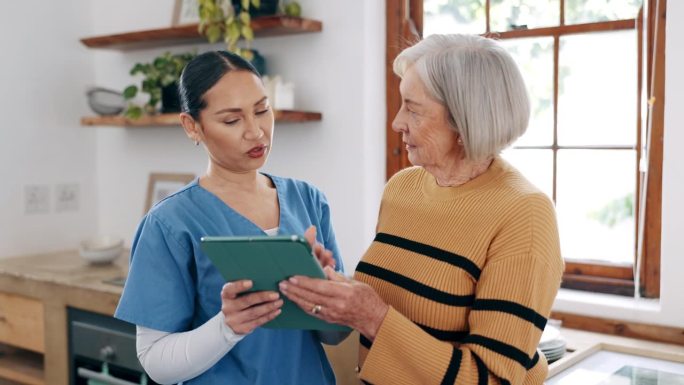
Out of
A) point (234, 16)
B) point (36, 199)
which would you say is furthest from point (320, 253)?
point (36, 199)

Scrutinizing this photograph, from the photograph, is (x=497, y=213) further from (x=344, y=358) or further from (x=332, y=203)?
(x=332, y=203)

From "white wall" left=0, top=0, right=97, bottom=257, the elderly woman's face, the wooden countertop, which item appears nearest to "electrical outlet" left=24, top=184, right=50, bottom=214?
"white wall" left=0, top=0, right=97, bottom=257

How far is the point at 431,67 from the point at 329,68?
50.0 inches

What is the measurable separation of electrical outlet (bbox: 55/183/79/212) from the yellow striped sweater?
219 centimetres

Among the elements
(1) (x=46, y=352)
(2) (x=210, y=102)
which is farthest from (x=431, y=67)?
(1) (x=46, y=352)

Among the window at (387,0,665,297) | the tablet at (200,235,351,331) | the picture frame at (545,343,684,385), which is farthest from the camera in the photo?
the window at (387,0,665,297)

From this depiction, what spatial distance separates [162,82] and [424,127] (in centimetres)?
168

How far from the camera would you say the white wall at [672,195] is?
1951 millimetres

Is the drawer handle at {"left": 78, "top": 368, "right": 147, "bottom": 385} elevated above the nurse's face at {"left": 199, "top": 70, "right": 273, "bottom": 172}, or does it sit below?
below

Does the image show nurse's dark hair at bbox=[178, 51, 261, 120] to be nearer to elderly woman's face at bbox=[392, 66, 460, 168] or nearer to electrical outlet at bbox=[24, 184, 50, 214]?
elderly woman's face at bbox=[392, 66, 460, 168]

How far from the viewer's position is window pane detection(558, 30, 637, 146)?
2.18 metres

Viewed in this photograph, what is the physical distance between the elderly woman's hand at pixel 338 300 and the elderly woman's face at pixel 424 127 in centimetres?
29

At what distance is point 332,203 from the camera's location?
8.53ft

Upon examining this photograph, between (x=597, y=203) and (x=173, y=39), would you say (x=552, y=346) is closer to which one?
(x=597, y=203)
